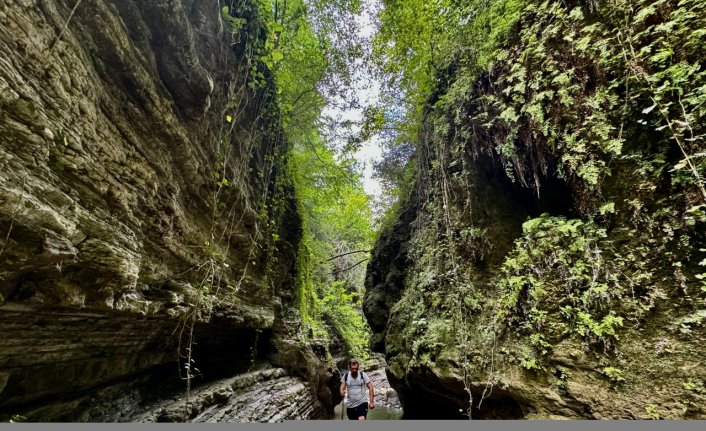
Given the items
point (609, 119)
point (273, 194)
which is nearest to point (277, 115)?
point (273, 194)

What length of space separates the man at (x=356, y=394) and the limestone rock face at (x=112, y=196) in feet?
7.62

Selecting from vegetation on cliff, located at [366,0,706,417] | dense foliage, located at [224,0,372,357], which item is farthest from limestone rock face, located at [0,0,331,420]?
vegetation on cliff, located at [366,0,706,417]

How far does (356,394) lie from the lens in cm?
661

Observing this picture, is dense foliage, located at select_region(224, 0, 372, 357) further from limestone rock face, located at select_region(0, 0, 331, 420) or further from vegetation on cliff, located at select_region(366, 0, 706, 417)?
vegetation on cliff, located at select_region(366, 0, 706, 417)

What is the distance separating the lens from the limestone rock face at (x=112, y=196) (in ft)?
8.22

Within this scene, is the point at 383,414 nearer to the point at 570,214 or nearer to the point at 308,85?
the point at 570,214

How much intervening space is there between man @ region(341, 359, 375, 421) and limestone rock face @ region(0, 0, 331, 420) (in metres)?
2.32

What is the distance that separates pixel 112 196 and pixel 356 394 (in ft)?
19.0

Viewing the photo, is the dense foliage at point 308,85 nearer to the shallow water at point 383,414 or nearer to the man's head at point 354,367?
the man's head at point 354,367

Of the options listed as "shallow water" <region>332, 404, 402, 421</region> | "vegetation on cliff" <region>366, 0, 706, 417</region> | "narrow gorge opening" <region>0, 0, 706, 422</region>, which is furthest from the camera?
"shallow water" <region>332, 404, 402, 421</region>

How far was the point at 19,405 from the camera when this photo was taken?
3.08 metres

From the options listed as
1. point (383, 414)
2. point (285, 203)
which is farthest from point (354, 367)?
point (383, 414)

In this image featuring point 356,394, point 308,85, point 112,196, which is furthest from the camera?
point 308,85

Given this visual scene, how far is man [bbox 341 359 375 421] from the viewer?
6.56m
